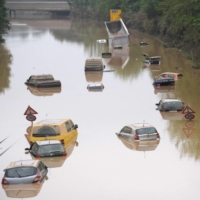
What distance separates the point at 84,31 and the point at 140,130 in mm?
108855

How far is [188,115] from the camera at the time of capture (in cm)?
4453

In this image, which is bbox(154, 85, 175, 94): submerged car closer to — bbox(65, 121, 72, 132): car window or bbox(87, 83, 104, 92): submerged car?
bbox(87, 83, 104, 92): submerged car

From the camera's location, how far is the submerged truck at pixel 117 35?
10469 centimetres

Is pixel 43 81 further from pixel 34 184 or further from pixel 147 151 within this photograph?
pixel 34 184

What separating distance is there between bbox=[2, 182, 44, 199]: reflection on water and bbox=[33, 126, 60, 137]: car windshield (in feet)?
24.9

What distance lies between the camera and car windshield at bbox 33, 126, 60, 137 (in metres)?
37.9

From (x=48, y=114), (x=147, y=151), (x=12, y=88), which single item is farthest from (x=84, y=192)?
(x=12, y=88)

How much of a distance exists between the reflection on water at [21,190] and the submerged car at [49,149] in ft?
15.7

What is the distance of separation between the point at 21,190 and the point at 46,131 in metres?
8.11

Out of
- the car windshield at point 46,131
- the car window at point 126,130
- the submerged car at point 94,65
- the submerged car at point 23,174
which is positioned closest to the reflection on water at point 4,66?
the submerged car at point 94,65

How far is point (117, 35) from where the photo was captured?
10844 cm

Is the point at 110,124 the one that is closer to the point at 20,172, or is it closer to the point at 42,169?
the point at 42,169

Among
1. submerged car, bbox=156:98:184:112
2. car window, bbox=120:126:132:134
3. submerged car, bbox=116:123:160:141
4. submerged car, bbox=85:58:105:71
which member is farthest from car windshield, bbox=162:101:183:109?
submerged car, bbox=85:58:105:71

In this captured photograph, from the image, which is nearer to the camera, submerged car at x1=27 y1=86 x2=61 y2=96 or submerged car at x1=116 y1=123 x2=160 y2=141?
submerged car at x1=116 y1=123 x2=160 y2=141
